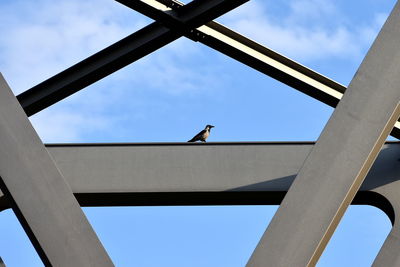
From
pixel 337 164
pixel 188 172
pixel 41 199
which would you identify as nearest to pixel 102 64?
pixel 188 172

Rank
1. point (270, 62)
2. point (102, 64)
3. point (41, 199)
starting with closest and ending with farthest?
point (41, 199)
point (102, 64)
point (270, 62)

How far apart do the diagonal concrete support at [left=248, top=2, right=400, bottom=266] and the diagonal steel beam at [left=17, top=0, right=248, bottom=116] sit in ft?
7.91

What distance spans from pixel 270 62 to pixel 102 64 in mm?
1326

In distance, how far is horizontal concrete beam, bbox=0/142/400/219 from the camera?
5449mm

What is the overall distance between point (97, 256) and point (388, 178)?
3.50m

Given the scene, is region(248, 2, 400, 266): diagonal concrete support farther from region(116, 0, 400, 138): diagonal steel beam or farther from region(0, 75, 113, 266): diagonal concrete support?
region(116, 0, 400, 138): diagonal steel beam

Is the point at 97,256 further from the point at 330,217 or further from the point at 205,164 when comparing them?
the point at 205,164

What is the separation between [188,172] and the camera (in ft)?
18.0

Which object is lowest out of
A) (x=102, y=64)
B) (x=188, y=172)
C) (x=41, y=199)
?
(x=41, y=199)

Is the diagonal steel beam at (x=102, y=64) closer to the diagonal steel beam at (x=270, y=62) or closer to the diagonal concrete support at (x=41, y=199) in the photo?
the diagonal steel beam at (x=270, y=62)

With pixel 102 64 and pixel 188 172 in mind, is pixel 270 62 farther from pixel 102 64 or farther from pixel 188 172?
pixel 102 64

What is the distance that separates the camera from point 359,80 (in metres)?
2.88

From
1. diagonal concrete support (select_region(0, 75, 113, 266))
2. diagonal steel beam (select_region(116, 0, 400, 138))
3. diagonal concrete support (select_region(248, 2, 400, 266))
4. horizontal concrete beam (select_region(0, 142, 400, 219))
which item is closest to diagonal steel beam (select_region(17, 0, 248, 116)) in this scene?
diagonal steel beam (select_region(116, 0, 400, 138))

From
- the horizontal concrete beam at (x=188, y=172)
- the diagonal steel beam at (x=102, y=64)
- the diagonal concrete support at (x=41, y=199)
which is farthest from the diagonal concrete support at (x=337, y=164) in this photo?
the horizontal concrete beam at (x=188, y=172)
